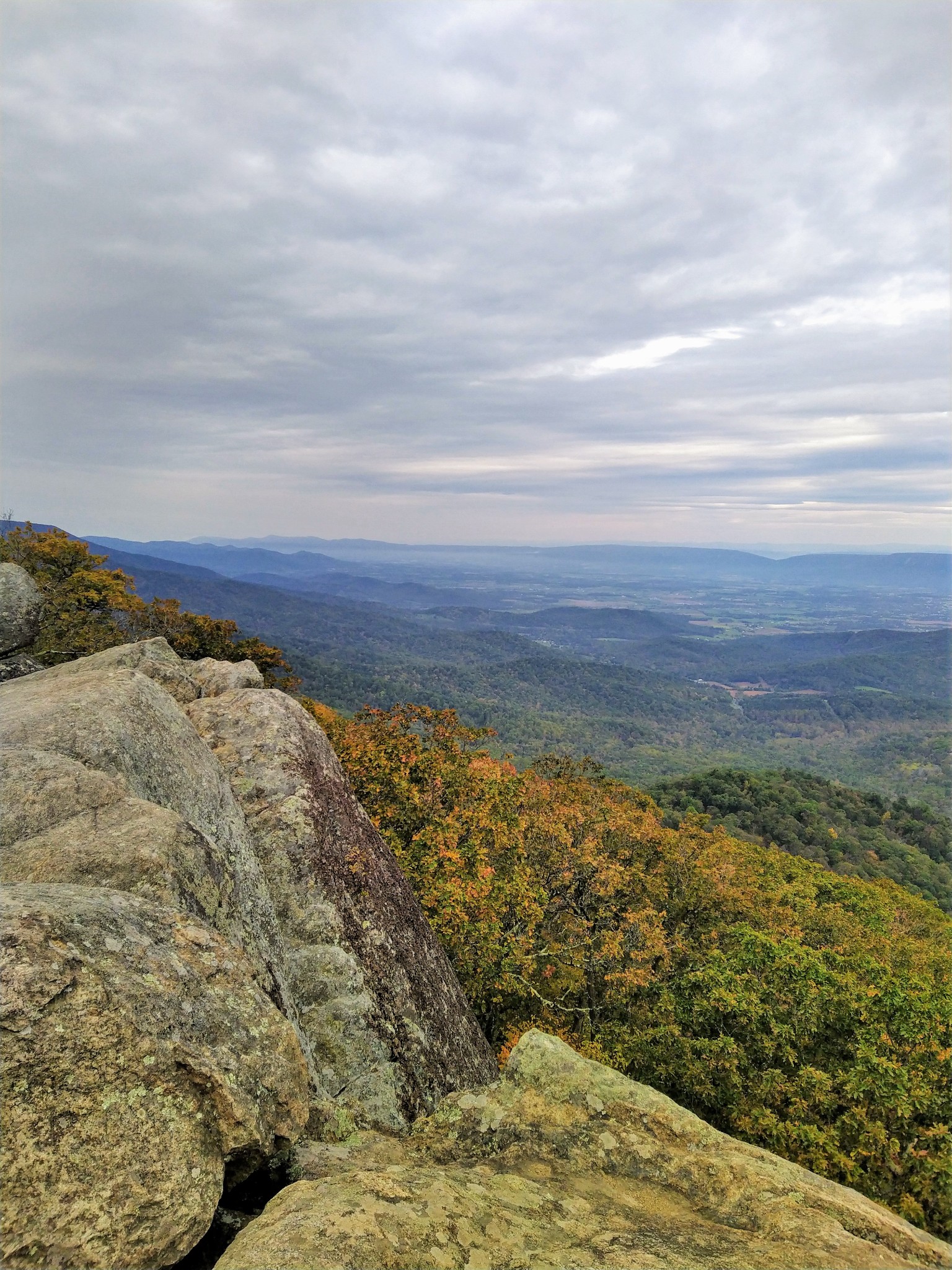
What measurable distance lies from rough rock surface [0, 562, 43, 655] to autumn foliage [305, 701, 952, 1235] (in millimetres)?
14378

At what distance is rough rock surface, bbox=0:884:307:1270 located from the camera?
536 centimetres

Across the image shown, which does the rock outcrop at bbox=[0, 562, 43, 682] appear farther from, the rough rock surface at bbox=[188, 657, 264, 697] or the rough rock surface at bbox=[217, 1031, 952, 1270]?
the rough rock surface at bbox=[217, 1031, 952, 1270]

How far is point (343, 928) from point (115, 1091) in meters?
8.27

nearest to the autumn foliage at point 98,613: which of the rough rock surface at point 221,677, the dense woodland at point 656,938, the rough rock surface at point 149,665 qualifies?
the dense woodland at point 656,938

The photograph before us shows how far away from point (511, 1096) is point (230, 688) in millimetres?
15316

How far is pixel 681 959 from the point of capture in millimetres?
27172

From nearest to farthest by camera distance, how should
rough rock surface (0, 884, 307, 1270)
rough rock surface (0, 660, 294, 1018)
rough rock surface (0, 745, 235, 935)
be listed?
rough rock surface (0, 884, 307, 1270)
rough rock surface (0, 745, 235, 935)
rough rock surface (0, 660, 294, 1018)

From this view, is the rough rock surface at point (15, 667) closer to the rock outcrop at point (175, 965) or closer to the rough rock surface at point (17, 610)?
the rough rock surface at point (17, 610)

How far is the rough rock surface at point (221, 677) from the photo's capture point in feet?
67.4

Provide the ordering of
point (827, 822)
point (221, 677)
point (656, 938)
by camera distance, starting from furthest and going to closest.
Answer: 1. point (827, 822)
2. point (656, 938)
3. point (221, 677)

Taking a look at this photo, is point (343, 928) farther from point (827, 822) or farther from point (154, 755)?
point (827, 822)

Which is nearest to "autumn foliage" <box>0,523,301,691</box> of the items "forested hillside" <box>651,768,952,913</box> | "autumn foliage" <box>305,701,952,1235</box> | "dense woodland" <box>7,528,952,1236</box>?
"dense woodland" <box>7,528,952,1236</box>

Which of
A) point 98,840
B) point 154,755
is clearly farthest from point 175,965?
point 154,755

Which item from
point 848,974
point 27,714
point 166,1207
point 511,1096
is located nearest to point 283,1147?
point 166,1207
